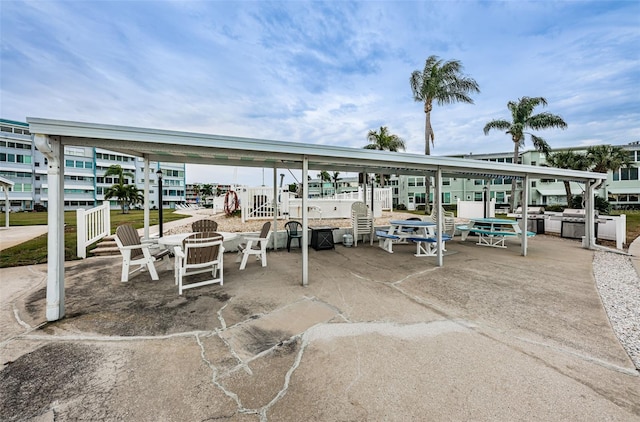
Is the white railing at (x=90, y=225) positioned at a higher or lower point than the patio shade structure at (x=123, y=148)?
lower

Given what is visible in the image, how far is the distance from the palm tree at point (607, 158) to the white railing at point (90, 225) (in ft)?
114

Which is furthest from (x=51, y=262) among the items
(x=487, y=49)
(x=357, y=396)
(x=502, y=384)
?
(x=487, y=49)

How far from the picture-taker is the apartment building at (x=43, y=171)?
37344 mm

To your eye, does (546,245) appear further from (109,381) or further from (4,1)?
(4,1)

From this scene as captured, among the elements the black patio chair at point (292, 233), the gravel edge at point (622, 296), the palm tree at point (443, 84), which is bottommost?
the gravel edge at point (622, 296)

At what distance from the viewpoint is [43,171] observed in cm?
3909

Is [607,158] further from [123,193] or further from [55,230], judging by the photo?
[123,193]

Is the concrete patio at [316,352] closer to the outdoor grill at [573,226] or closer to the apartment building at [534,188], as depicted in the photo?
the outdoor grill at [573,226]

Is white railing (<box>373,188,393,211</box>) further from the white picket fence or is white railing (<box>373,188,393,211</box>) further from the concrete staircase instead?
the concrete staircase

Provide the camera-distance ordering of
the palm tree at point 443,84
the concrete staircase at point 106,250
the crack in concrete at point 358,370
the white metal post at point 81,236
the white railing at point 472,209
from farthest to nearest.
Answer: the palm tree at point 443,84 < the white railing at point 472,209 < the concrete staircase at point 106,250 < the white metal post at point 81,236 < the crack in concrete at point 358,370

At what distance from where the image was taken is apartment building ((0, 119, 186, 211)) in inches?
1470

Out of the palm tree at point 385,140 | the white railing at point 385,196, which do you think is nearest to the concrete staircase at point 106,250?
the white railing at point 385,196

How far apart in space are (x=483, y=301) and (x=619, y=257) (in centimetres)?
665

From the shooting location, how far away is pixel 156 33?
348 inches
